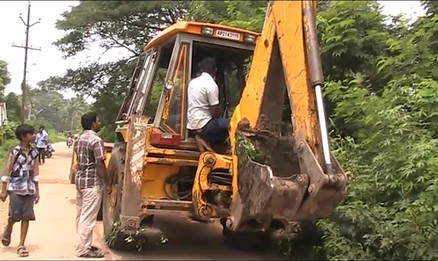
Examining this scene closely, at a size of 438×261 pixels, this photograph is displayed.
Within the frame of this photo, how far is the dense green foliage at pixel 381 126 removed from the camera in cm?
543

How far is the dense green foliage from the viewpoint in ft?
17.8

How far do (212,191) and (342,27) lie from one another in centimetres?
428

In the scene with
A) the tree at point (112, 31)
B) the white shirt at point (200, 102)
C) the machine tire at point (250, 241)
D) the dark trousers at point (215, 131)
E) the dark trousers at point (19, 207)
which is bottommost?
the machine tire at point (250, 241)

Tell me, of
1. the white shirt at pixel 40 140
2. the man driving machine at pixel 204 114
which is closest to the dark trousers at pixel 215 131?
the man driving machine at pixel 204 114

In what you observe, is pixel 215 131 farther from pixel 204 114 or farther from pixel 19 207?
pixel 19 207

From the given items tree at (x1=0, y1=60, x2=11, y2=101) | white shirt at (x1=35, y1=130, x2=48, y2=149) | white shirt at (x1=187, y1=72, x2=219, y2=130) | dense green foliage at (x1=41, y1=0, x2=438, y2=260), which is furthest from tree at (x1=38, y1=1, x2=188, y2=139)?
white shirt at (x1=187, y1=72, x2=219, y2=130)

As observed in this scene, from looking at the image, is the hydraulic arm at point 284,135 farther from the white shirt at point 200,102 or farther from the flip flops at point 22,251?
the flip flops at point 22,251

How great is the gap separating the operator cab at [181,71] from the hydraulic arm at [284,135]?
0.80 m

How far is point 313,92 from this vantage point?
16.0ft

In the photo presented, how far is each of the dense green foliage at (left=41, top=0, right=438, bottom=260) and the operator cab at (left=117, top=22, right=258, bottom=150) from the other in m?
1.58

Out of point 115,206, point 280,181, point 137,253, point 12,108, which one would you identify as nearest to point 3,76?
point 12,108

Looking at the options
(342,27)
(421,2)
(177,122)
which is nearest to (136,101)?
(177,122)

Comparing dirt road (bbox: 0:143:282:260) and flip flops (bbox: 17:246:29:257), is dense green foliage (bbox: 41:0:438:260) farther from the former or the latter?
flip flops (bbox: 17:246:29:257)

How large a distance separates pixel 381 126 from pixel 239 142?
2.25 m
